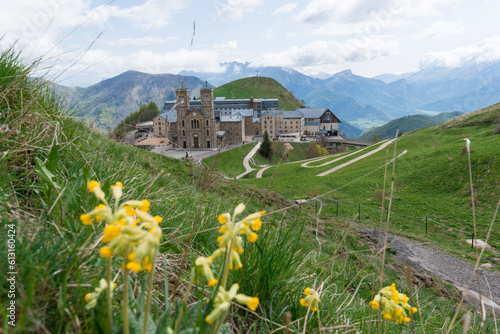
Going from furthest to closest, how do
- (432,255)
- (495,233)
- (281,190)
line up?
(281,190) < (495,233) < (432,255)

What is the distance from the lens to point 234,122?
112500mm

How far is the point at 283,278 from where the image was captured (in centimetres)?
273

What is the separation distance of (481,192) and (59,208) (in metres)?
36.8

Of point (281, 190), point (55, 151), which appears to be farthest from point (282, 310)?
point (281, 190)

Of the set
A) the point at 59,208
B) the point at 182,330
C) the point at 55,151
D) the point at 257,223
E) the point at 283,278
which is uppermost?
the point at 55,151

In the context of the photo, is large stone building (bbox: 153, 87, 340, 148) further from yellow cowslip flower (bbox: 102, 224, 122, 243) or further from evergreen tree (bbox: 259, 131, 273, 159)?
yellow cowslip flower (bbox: 102, 224, 122, 243)

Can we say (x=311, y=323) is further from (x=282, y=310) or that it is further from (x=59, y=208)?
(x=59, y=208)

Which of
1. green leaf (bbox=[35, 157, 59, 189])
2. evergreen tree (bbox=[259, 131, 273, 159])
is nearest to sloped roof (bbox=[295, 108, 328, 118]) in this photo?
evergreen tree (bbox=[259, 131, 273, 159])

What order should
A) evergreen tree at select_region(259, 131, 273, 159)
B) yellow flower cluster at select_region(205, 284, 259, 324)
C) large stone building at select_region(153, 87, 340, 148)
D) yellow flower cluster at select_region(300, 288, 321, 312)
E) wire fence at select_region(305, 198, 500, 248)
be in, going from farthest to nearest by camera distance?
large stone building at select_region(153, 87, 340, 148) < evergreen tree at select_region(259, 131, 273, 159) < wire fence at select_region(305, 198, 500, 248) < yellow flower cluster at select_region(300, 288, 321, 312) < yellow flower cluster at select_region(205, 284, 259, 324)

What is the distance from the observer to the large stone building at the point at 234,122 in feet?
317

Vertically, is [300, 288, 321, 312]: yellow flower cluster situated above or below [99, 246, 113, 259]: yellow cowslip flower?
below

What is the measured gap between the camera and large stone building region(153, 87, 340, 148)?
9650 cm

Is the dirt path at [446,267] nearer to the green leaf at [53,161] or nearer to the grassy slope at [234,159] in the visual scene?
the green leaf at [53,161]

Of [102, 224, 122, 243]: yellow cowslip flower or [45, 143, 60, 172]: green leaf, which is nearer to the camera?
[102, 224, 122, 243]: yellow cowslip flower
